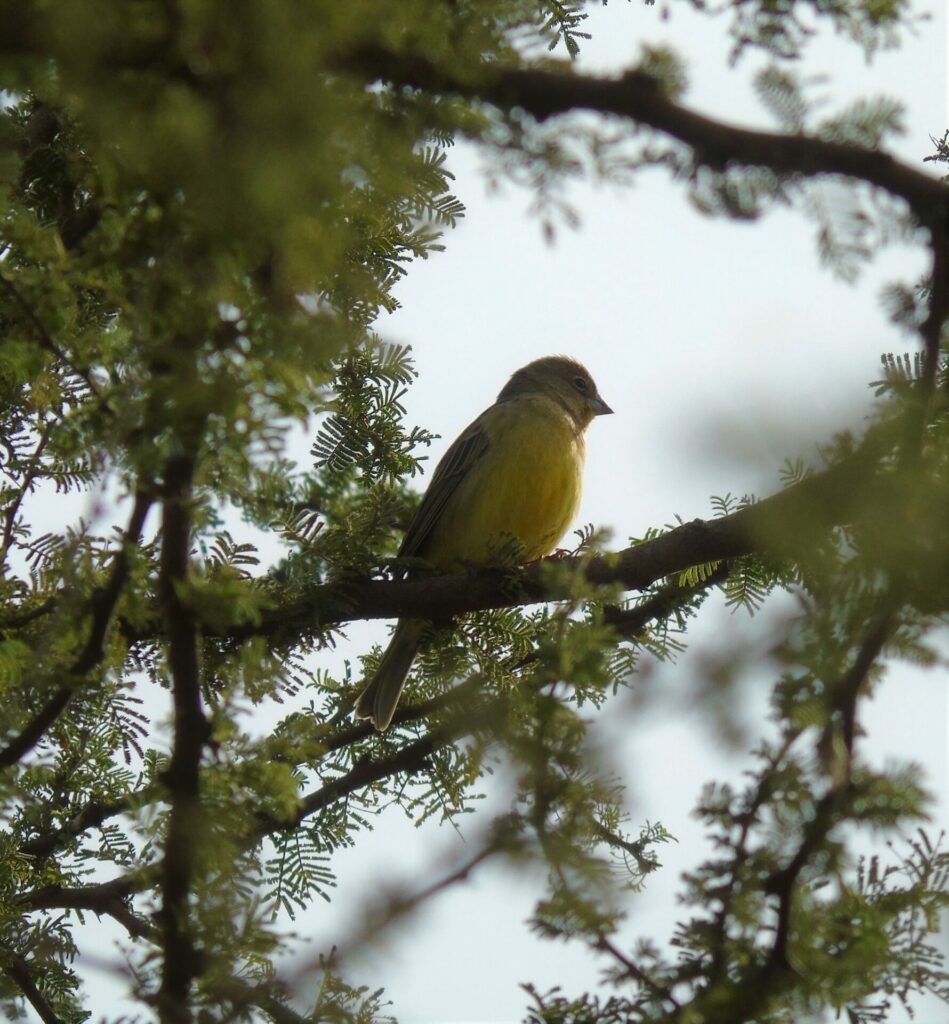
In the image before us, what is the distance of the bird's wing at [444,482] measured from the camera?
21.1 feet

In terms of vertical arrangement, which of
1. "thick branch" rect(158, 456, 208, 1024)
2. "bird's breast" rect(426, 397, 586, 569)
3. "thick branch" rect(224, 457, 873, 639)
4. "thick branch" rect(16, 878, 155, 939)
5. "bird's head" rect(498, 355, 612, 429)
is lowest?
"thick branch" rect(158, 456, 208, 1024)

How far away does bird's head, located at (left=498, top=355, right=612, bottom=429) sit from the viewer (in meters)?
7.82

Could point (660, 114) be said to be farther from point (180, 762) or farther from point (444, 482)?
point (444, 482)

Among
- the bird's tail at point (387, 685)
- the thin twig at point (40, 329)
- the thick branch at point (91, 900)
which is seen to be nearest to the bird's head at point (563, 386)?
the bird's tail at point (387, 685)

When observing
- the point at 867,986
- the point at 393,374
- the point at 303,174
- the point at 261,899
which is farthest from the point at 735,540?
the point at 303,174

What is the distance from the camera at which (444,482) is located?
6.57 m

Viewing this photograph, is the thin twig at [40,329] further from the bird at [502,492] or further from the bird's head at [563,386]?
the bird's head at [563,386]

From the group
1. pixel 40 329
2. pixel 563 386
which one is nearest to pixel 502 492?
pixel 563 386

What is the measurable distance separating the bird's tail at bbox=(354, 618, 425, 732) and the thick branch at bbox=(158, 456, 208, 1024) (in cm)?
242

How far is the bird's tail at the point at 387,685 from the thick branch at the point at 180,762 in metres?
2.42

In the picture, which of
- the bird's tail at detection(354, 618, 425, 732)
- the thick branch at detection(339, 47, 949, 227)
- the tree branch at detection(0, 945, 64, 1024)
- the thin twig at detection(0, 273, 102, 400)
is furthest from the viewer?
the bird's tail at detection(354, 618, 425, 732)

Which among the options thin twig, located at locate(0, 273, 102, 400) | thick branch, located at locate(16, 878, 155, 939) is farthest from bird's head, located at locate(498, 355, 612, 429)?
thin twig, located at locate(0, 273, 102, 400)

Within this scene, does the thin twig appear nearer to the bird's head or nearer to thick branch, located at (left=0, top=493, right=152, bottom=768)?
thick branch, located at (left=0, top=493, right=152, bottom=768)

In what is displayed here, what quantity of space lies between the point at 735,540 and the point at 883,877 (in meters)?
1.77
